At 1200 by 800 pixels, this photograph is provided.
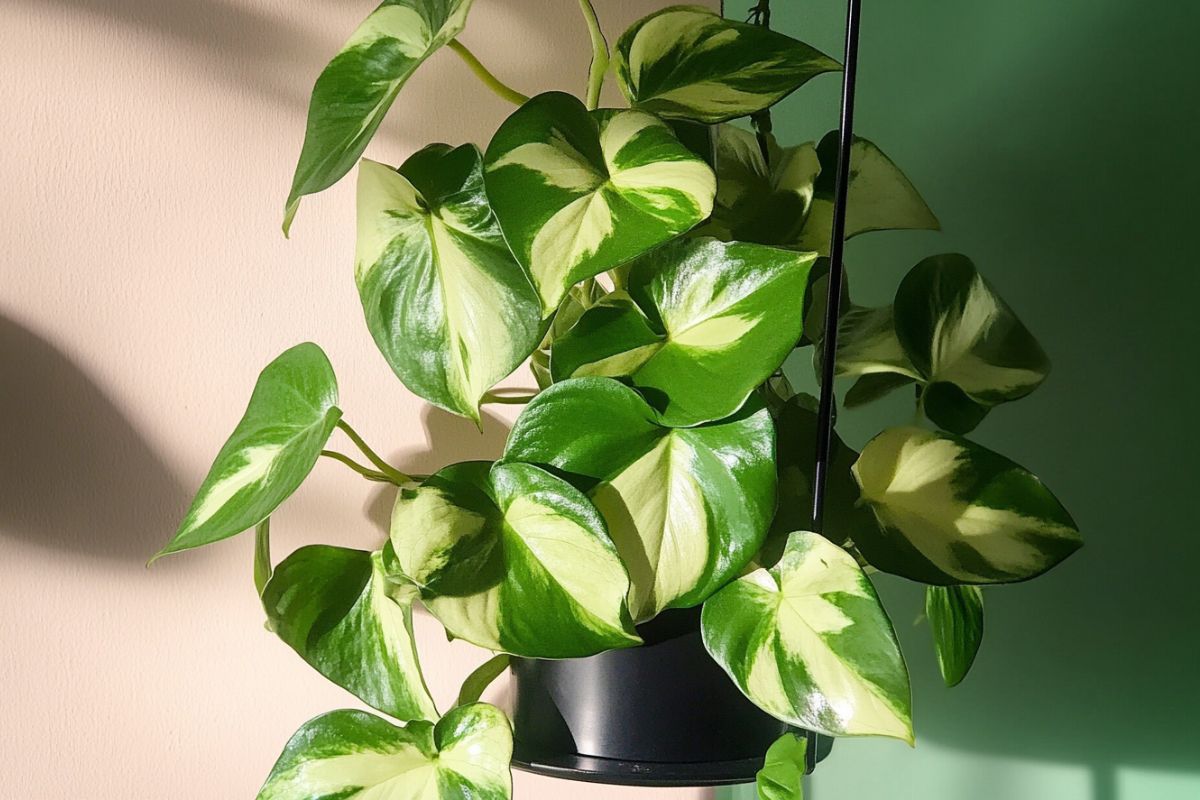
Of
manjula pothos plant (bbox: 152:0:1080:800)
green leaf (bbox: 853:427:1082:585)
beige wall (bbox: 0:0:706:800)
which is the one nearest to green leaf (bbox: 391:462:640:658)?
manjula pothos plant (bbox: 152:0:1080:800)

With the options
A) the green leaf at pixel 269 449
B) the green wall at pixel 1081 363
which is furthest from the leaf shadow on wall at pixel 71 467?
the green wall at pixel 1081 363

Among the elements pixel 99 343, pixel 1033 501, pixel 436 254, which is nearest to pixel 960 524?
pixel 1033 501

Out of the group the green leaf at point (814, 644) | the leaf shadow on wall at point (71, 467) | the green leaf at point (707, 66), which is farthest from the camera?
the leaf shadow on wall at point (71, 467)

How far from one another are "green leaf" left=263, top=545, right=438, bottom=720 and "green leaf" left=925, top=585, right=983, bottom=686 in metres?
0.27

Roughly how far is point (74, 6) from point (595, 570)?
0.62 metres

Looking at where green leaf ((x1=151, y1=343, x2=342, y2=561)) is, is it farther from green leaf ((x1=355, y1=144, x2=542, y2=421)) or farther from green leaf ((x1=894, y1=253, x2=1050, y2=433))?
green leaf ((x1=894, y1=253, x2=1050, y2=433))

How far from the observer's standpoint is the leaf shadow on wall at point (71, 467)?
2.39 ft

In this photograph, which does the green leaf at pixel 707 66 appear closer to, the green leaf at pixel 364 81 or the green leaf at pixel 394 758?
the green leaf at pixel 364 81

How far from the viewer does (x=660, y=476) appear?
437 mm

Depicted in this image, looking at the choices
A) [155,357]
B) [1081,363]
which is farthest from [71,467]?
[1081,363]

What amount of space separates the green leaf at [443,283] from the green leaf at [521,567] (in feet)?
0.15

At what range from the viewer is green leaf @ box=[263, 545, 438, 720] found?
1.69 ft

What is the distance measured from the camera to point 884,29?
0.83 meters

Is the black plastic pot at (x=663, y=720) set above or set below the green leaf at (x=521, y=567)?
below
